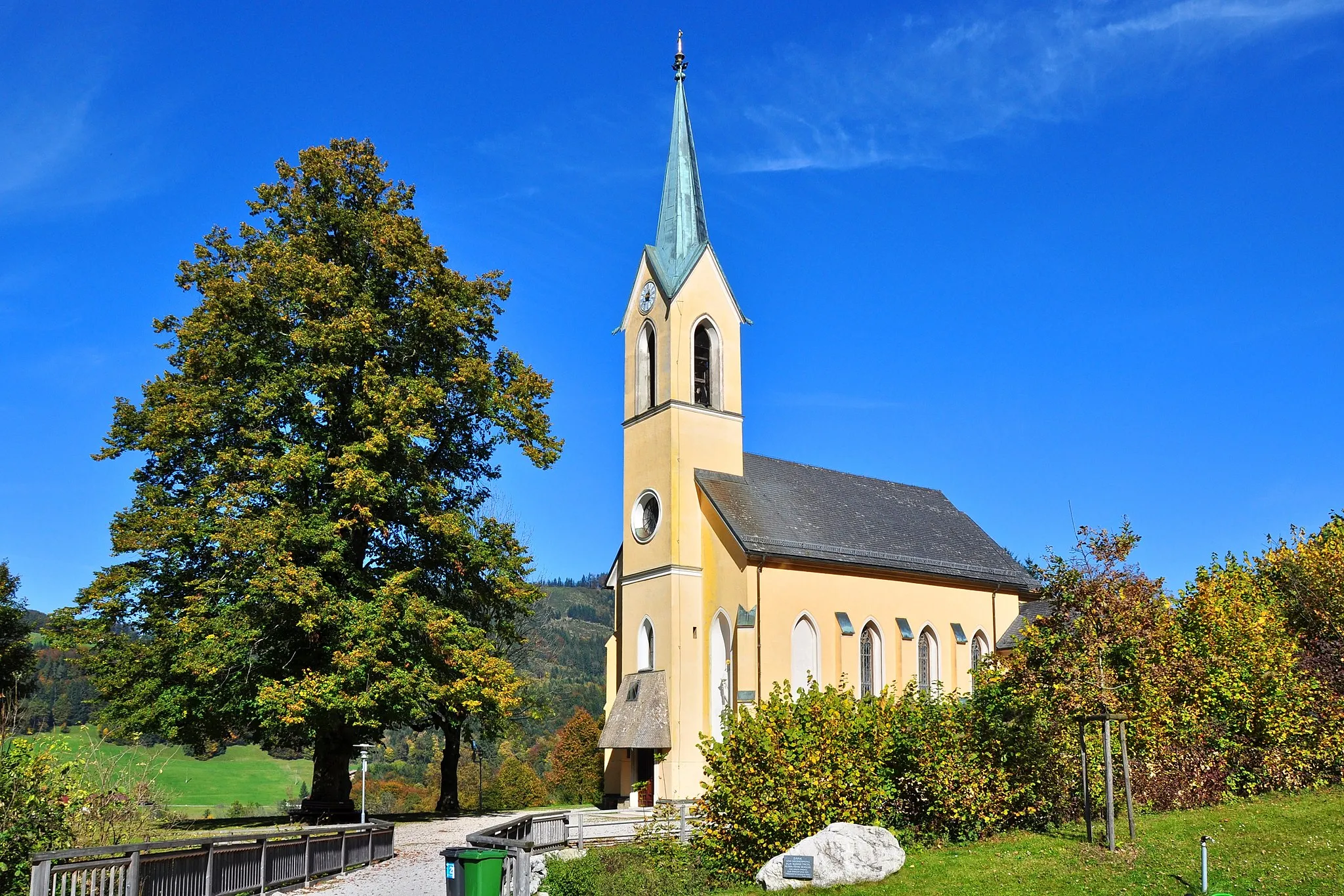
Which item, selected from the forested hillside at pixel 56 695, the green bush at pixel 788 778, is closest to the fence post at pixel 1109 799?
the green bush at pixel 788 778

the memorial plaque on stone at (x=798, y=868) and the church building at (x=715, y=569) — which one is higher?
the church building at (x=715, y=569)

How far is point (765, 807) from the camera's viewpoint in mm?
17500

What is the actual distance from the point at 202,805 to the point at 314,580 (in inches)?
1119

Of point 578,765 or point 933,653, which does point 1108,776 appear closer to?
point 933,653

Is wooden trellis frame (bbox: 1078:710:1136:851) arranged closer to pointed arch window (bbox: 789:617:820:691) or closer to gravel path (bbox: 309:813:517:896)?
gravel path (bbox: 309:813:517:896)

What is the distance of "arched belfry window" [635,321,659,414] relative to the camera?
34.3 m

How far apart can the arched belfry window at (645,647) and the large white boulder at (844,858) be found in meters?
16.1

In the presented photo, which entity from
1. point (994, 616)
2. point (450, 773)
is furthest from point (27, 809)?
point (994, 616)

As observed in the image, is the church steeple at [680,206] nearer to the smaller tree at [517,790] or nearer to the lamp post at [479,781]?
the lamp post at [479,781]

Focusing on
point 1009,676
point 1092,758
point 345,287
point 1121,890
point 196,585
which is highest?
point 345,287

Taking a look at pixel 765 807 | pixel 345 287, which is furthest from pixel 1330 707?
pixel 345 287

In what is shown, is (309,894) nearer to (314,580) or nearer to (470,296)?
(314,580)

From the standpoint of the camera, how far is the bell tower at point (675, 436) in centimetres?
3125

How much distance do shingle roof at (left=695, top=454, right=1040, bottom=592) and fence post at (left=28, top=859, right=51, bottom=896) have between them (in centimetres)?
2001
